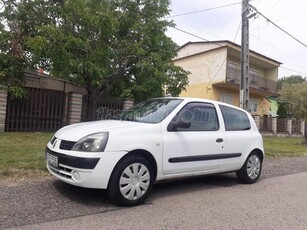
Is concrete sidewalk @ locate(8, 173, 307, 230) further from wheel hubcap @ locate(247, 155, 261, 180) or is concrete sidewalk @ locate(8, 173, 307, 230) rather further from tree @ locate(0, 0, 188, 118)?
tree @ locate(0, 0, 188, 118)

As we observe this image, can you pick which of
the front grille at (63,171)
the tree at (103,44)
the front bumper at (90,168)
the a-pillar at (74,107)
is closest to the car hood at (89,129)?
the front bumper at (90,168)

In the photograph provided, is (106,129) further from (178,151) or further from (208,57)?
(208,57)

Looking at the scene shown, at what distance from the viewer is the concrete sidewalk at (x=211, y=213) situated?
4.35m

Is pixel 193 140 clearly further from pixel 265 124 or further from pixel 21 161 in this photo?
pixel 265 124

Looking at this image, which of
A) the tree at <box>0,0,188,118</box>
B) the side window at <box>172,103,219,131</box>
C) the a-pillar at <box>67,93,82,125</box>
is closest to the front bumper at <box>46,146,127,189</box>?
the side window at <box>172,103,219,131</box>

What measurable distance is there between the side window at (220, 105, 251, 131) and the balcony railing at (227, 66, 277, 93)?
21.1m

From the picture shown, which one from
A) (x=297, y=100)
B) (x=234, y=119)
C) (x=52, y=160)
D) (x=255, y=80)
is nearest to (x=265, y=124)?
(x=255, y=80)

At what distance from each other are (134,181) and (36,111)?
34.8ft

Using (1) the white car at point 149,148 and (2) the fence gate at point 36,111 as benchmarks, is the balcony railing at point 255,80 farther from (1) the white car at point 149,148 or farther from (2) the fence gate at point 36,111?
(1) the white car at point 149,148

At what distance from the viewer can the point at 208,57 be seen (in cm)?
2948

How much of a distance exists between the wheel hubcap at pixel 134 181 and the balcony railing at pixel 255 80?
78.0 feet

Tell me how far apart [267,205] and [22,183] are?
13.4 ft

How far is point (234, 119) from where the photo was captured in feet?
23.4

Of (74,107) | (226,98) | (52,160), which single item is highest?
(226,98)
